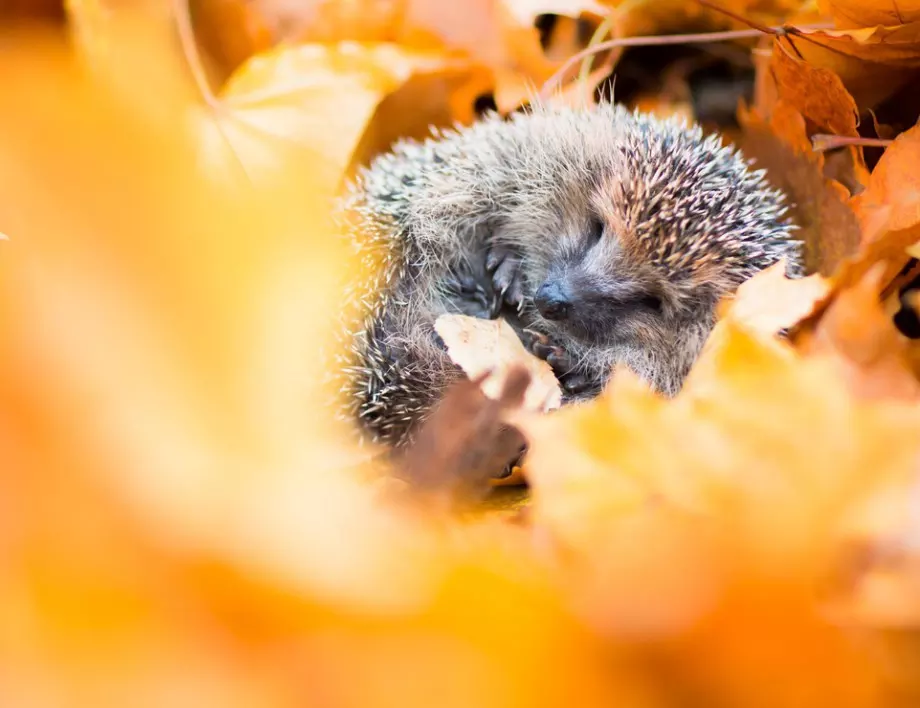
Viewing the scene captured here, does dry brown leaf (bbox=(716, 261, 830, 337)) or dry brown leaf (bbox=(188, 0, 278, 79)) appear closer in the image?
dry brown leaf (bbox=(716, 261, 830, 337))

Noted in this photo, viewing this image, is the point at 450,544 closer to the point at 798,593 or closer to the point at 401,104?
the point at 798,593

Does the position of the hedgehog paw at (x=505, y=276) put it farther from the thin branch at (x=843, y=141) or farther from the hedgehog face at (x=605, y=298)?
the thin branch at (x=843, y=141)

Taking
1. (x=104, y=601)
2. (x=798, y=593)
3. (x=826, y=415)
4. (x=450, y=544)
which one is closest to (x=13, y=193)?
(x=104, y=601)

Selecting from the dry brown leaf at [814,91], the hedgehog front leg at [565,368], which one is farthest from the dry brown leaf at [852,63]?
the hedgehog front leg at [565,368]

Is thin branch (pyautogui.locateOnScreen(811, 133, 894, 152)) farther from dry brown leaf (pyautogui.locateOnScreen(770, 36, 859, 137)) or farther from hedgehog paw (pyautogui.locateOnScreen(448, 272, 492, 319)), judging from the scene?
hedgehog paw (pyautogui.locateOnScreen(448, 272, 492, 319))

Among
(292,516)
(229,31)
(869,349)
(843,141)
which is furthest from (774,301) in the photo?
(229,31)

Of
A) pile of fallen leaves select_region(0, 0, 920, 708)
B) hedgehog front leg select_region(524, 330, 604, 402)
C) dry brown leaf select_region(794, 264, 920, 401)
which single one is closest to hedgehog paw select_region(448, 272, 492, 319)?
hedgehog front leg select_region(524, 330, 604, 402)

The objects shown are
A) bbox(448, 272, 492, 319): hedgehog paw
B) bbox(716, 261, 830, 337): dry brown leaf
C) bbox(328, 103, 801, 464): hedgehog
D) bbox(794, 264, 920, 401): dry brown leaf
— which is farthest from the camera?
bbox(448, 272, 492, 319): hedgehog paw
